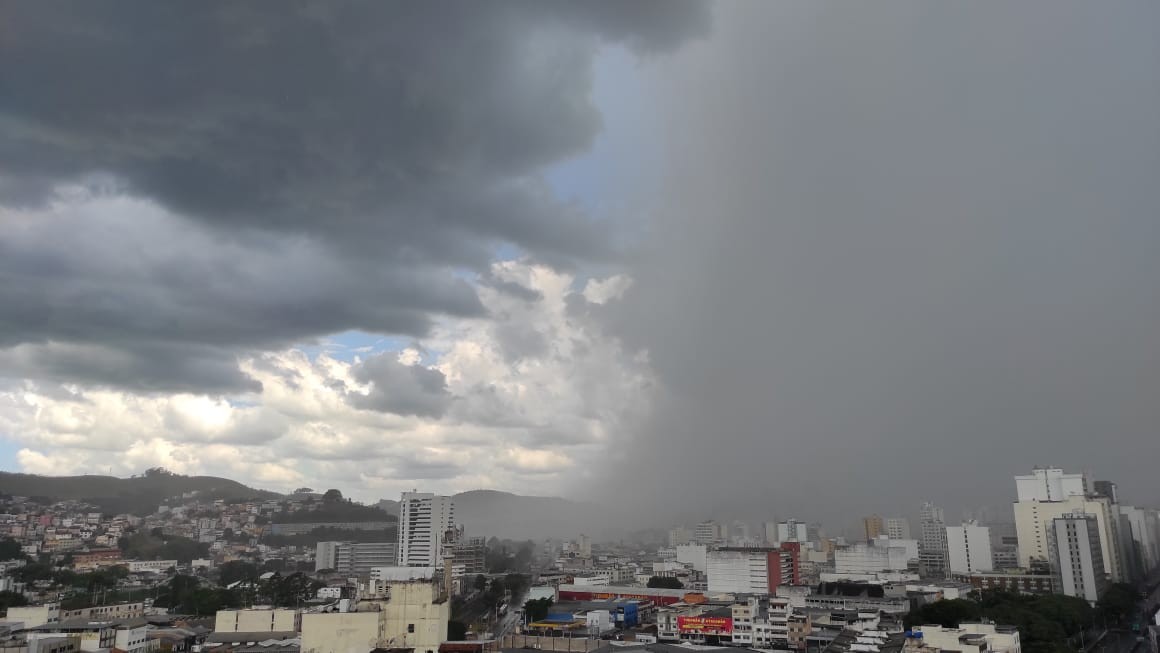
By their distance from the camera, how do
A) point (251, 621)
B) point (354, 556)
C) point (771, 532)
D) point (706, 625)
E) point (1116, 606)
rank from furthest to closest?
point (771, 532) → point (354, 556) → point (1116, 606) → point (706, 625) → point (251, 621)

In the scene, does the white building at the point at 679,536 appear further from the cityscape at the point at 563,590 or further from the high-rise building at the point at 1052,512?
the high-rise building at the point at 1052,512

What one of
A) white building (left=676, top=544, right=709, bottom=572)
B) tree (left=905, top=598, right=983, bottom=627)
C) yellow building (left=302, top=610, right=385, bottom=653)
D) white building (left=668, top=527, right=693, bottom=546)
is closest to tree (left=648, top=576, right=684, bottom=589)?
white building (left=676, top=544, right=709, bottom=572)

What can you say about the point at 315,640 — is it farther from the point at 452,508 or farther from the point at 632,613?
the point at 452,508

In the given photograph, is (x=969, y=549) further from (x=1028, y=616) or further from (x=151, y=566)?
(x=151, y=566)

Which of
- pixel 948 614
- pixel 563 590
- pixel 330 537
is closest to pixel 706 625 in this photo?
pixel 948 614

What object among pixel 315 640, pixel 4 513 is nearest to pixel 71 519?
pixel 4 513

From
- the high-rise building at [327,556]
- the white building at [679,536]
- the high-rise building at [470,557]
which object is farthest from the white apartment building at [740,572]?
the white building at [679,536]
